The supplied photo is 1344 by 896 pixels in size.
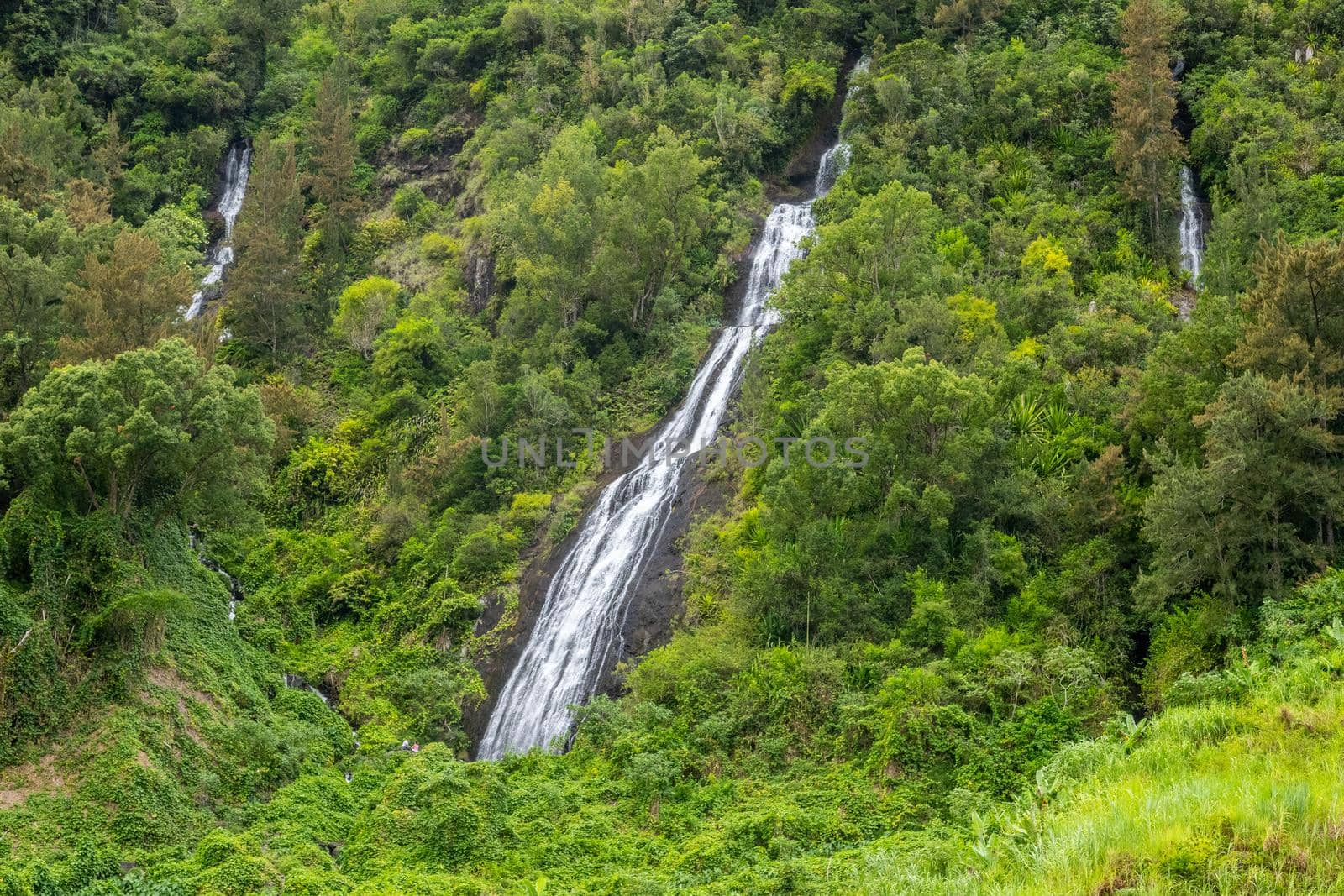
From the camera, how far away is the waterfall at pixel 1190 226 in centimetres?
3391

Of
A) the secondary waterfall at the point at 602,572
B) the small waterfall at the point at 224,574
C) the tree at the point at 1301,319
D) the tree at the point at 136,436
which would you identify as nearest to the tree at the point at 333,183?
the small waterfall at the point at 224,574

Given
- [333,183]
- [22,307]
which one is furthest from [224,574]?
[333,183]

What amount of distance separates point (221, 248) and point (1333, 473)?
4944 centimetres

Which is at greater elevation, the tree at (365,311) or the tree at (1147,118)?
the tree at (1147,118)

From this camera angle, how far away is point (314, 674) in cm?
3033

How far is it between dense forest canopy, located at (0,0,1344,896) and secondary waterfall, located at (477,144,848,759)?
93 centimetres

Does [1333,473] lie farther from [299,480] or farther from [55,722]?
[299,480]

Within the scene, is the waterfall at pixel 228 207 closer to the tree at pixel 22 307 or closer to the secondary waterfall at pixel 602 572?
the tree at pixel 22 307

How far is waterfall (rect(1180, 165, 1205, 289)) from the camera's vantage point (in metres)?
33.9

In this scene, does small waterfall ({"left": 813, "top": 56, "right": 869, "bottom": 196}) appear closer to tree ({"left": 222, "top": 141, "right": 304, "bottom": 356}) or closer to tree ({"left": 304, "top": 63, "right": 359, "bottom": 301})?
tree ({"left": 304, "top": 63, "right": 359, "bottom": 301})

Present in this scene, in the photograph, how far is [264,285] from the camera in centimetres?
4434

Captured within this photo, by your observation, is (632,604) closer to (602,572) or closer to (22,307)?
(602,572)

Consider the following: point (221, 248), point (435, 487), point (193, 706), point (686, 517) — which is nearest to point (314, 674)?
point (193, 706)

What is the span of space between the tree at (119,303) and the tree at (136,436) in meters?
5.12
